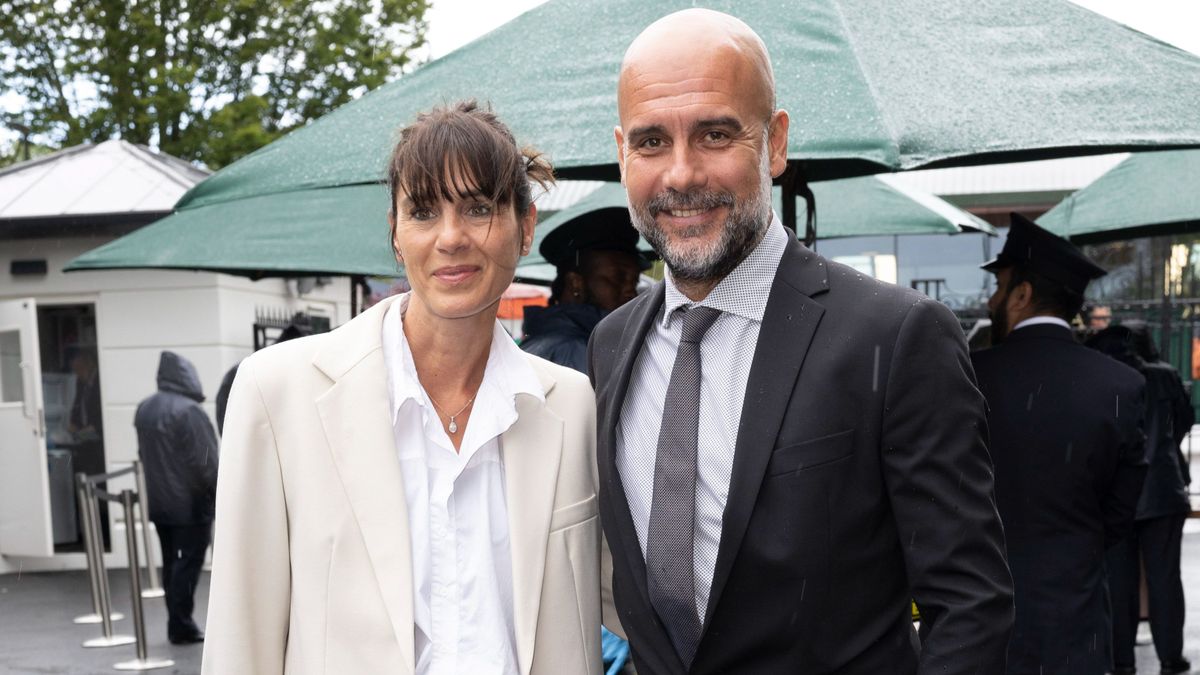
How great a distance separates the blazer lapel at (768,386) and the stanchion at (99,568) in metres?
7.80

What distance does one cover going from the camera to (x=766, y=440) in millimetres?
2252

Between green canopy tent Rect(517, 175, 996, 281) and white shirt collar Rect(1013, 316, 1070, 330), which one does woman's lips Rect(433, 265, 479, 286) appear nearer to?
white shirt collar Rect(1013, 316, 1070, 330)

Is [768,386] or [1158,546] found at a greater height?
[768,386]

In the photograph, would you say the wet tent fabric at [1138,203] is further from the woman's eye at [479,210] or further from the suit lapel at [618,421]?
the woman's eye at [479,210]

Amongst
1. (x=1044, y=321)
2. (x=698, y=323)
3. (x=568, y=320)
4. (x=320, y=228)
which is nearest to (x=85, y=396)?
(x=320, y=228)

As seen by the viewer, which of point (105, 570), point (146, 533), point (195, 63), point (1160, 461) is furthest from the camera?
point (195, 63)

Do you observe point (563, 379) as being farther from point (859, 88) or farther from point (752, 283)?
point (859, 88)

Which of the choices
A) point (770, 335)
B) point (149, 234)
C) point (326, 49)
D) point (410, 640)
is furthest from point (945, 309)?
point (326, 49)

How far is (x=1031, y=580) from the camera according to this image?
172 inches

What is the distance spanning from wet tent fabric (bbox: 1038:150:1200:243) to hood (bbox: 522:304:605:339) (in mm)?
3172

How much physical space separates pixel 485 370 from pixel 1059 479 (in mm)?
2505

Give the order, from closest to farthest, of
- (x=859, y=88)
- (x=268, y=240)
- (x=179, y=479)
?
(x=859, y=88), (x=268, y=240), (x=179, y=479)

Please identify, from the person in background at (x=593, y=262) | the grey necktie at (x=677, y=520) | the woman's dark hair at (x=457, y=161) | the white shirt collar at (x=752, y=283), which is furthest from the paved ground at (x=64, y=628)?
the white shirt collar at (x=752, y=283)

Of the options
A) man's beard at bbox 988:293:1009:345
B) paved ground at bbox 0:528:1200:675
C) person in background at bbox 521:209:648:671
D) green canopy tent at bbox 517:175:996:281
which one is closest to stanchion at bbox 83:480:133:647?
paved ground at bbox 0:528:1200:675
